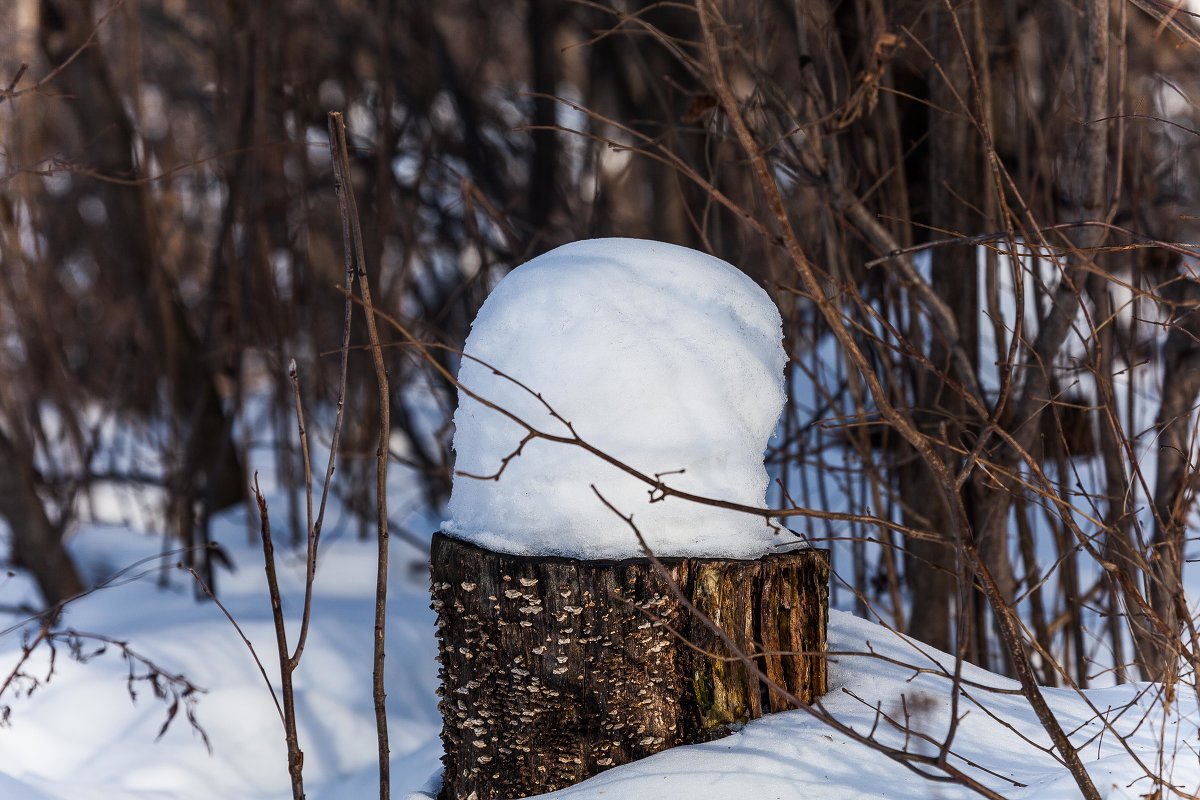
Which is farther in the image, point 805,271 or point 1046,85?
point 1046,85

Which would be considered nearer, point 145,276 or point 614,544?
point 614,544

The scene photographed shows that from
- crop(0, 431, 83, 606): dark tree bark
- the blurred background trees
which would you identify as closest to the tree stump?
the blurred background trees

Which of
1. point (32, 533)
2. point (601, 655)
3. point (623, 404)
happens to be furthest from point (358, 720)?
point (623, 404)

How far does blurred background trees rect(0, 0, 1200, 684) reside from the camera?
6.31 feet

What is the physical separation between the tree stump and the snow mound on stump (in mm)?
51

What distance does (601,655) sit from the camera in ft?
5.34

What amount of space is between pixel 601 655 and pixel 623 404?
15.3 inches

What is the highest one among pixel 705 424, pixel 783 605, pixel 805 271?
pixel 805 271

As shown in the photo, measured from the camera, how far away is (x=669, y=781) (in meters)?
1.52

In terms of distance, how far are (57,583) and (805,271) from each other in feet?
10.6

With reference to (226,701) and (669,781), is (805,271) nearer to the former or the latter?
(669,781)

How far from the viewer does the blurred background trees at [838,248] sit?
192 centimetres

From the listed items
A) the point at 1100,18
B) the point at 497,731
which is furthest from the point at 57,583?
the point at 1100,18

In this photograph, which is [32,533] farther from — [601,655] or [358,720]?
[601,655]
